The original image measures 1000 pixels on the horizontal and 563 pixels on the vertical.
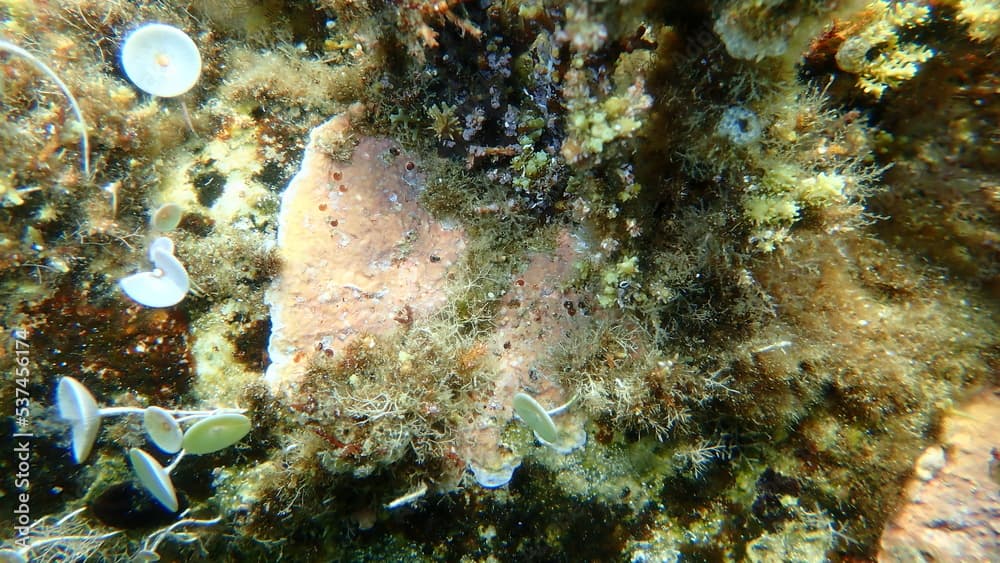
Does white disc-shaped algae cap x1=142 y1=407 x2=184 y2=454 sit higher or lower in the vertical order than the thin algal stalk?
lower

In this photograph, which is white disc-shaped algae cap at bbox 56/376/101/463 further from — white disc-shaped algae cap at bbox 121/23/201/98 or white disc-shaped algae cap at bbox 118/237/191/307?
white disc-shaped algae cap at bbox 121/23/201/98

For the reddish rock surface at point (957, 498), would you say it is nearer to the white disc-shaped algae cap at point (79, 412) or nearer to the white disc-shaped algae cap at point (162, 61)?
the white disc-shaped algae cap at point (79, 412)

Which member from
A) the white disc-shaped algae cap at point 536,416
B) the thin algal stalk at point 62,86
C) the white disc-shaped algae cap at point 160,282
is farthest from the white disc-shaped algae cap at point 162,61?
the white disc-shaped algae cap at point 536,416

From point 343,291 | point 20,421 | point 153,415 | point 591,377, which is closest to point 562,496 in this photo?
point 591,377

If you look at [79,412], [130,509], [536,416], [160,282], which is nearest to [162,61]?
[160,282]

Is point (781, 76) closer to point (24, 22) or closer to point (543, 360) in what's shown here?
point (543, 360)

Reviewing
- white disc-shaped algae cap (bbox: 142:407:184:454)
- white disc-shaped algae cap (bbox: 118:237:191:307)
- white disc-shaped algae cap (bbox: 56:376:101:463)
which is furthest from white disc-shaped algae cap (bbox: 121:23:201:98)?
white disc-shaped algae cap (bbox: 142:407:184:454)
